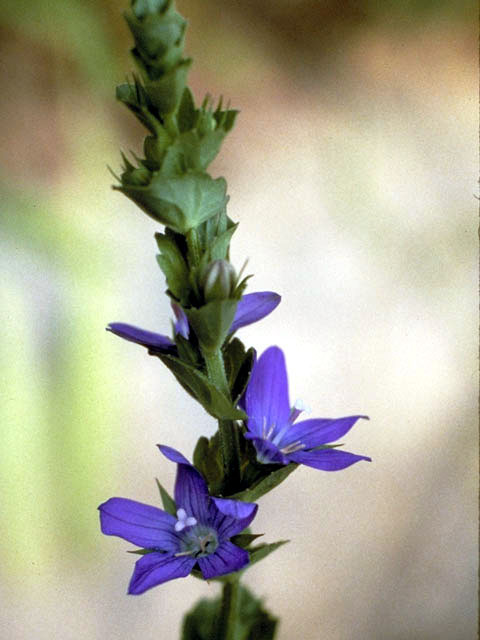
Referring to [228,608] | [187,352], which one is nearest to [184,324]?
[187,352]

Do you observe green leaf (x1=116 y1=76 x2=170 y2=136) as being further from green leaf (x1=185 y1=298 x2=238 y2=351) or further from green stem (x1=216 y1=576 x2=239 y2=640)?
green stem (x1=216 y1=576 x2=239 y2=640)

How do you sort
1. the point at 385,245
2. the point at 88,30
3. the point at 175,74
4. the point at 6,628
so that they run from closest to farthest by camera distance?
the point at 175,74 → the point at 6,628 → the point at 88,30 → the point at 385,245

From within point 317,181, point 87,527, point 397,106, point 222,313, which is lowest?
point 87,527

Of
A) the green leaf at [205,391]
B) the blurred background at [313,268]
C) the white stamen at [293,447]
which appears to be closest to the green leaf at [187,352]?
the green leaf at [205,391]

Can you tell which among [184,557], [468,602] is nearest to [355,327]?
[468,602]

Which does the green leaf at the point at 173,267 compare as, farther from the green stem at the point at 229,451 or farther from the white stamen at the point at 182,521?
the white stamen at the point at 182,521

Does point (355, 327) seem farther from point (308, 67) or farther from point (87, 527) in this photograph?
point (87, 527)
